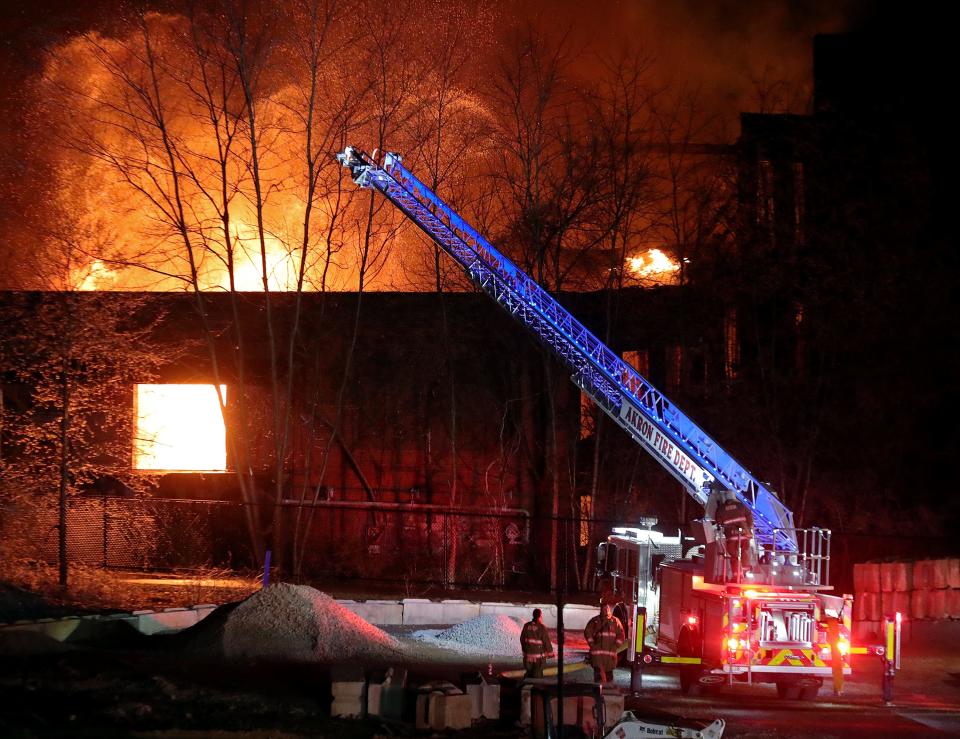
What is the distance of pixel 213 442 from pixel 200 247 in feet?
19.4

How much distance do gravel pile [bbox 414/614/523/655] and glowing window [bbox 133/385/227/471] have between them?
43.3 feet

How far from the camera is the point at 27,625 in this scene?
1448cm

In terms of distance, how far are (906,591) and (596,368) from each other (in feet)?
23.5

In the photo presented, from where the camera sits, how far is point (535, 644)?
12305mm

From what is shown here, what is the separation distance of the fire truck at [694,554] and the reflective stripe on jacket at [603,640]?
33 cm

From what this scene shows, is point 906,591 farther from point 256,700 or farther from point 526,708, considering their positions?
point 256,700

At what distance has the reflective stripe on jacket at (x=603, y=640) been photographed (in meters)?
13.0

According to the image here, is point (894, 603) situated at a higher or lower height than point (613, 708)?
lower

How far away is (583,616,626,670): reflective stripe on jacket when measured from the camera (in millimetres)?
13008

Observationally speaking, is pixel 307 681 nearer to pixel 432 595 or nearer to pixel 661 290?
pixel 432 595

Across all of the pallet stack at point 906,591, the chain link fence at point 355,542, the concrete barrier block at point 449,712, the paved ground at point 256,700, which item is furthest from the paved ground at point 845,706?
the chain link fence at point 355,542

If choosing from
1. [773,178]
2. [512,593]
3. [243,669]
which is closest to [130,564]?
[512,593]

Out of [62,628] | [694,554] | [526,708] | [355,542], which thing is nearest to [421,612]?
[694,554]

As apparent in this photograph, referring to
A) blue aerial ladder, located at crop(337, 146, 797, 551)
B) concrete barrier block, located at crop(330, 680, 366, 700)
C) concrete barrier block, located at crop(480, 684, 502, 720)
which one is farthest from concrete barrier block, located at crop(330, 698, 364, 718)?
blue aerial ladder, located at crop(337, 146, 797, 551)
